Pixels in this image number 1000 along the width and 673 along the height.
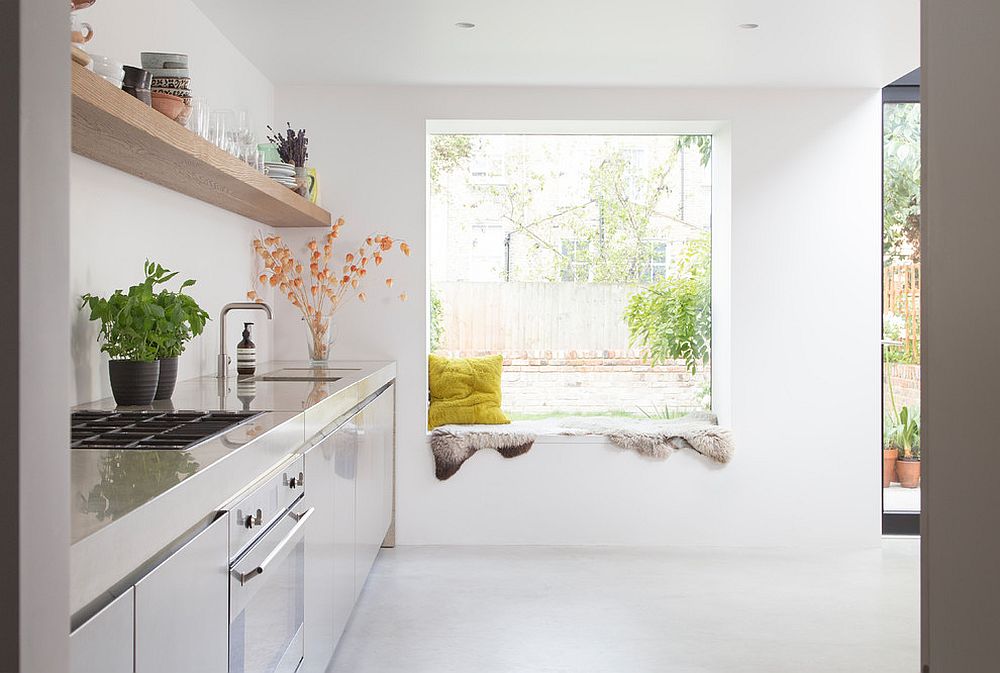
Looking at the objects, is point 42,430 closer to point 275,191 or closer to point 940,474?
point 940,474

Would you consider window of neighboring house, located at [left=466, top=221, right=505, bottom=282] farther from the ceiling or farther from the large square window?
the ceiling

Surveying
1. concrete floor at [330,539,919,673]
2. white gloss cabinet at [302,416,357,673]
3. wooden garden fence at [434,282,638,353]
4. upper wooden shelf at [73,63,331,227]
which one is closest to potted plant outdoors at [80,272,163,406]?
upper wooden shelf at [73,63,331,227]

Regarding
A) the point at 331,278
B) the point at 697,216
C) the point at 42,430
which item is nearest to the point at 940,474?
the point at 42,430

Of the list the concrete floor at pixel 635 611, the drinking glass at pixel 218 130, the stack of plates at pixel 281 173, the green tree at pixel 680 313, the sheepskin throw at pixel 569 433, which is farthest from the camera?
the green tree at pixel 680 313

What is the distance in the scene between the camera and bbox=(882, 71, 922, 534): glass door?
16.1 ft

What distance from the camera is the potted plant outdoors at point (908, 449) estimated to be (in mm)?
4910

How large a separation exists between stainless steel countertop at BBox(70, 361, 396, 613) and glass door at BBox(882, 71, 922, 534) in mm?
3494

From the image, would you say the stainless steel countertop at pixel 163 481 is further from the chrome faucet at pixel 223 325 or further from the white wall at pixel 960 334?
the white wall at pixel 960 334

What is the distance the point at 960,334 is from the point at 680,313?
179 inches

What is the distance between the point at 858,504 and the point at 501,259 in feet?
8.03

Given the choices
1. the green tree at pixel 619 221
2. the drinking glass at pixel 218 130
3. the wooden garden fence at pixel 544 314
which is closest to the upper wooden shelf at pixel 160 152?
the drinking glass at pixel 218 130

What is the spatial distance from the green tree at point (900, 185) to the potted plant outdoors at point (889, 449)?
0.92m

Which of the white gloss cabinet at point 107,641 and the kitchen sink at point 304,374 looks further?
the kitchen sink at point 304,374

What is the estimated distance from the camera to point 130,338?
8.13 ft
